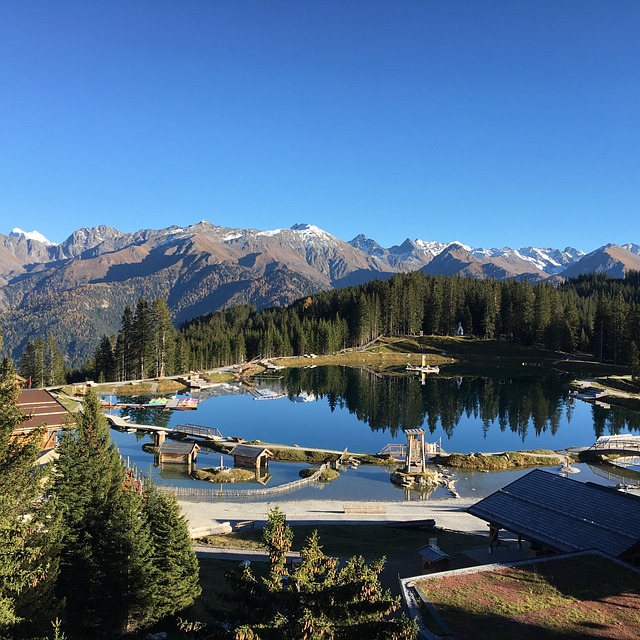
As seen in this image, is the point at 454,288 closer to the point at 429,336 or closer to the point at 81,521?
the point at 429,336

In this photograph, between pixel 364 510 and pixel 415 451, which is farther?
pixel 415 451

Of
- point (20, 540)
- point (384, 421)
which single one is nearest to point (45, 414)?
point (20, 540)

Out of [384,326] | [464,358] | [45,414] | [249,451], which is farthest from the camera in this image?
[384,326]

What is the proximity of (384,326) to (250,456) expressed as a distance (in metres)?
125

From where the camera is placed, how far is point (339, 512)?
4619 centimetres

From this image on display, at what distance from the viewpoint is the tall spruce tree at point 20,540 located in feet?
57.4

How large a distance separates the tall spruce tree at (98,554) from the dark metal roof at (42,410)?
31949 mm

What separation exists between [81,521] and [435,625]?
18.0 m

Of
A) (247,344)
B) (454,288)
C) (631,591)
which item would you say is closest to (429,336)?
(454,288)

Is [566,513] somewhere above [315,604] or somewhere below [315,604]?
below

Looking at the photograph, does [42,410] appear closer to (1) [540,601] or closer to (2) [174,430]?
(2) [174,430]

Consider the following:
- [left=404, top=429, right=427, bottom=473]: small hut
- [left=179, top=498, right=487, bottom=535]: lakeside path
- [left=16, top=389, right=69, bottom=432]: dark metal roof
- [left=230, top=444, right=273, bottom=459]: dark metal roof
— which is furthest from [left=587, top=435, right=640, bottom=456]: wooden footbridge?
[left=16, top=389, right=69, bottom=432]: dark metal roof

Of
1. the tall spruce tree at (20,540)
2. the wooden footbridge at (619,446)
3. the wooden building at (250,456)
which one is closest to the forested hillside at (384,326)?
the wooden footbridge at (619,446)

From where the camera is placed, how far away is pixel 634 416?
9500 centimetres
